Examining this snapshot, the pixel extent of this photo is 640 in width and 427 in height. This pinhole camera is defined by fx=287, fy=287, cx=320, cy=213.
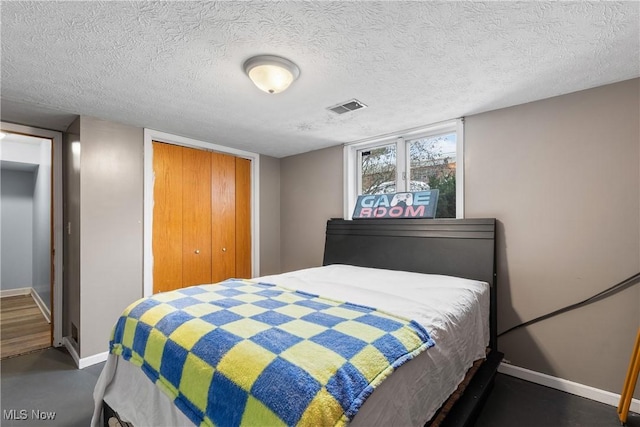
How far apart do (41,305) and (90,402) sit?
3.41 m

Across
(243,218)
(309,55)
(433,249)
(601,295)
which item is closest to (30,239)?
(243,218)

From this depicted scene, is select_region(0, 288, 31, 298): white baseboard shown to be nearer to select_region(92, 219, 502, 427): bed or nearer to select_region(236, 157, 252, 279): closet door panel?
select_region(236, 157, 252, 279): closet door panel

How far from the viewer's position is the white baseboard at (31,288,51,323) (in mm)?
Answer: 3878

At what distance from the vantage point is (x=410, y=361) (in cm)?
121

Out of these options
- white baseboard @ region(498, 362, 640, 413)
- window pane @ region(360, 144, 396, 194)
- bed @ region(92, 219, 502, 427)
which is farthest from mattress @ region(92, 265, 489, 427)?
window pane @ region(360, 144, 396, 194)

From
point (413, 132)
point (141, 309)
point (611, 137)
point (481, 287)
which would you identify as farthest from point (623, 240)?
point (141, 309)

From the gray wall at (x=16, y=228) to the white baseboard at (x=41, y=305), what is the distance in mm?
394

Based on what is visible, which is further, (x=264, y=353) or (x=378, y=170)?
Answer: (x=378, y=170)

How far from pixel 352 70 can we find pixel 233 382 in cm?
186

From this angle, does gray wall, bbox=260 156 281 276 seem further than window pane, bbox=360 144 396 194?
Yes

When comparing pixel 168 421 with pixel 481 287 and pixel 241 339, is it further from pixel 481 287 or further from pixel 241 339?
pixel 481 287

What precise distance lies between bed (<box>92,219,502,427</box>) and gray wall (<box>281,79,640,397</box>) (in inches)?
9.8

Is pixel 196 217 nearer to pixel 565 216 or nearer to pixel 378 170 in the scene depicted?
pixel 378 170

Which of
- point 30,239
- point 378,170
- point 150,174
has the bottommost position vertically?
point 30,239
